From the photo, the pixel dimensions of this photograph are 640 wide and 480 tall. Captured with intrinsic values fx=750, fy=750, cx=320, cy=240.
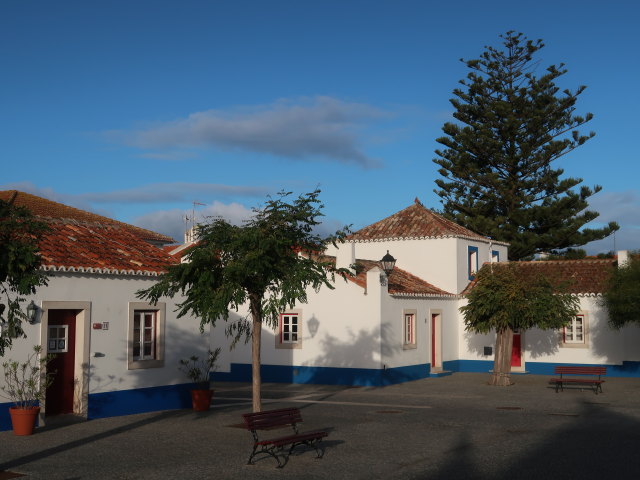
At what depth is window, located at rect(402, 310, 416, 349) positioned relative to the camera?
82.3 ft

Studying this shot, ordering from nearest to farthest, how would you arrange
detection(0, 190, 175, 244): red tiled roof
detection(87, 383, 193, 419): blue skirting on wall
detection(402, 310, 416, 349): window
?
1. detection(87, 383, 193, 419): blue skirting on wall
2. detection(402, 310, 416, 349): window
3. detection(0, 190, 175, 244): red tiled roof

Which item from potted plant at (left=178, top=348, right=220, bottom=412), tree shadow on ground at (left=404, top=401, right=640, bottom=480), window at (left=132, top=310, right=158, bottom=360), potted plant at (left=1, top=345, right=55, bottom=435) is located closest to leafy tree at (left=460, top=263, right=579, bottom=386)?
tree shadow on ground at (left=404, top=401, right=640, bottom=480)

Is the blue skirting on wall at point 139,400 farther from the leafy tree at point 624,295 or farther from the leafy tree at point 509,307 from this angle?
the leafy tree at point 624,295

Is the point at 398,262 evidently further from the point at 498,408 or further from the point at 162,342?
the point at 162,342

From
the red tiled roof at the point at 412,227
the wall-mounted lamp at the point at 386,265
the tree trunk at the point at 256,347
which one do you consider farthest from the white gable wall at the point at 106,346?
the red tiled roof at the point at 412,227

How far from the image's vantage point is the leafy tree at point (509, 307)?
22.7 meters

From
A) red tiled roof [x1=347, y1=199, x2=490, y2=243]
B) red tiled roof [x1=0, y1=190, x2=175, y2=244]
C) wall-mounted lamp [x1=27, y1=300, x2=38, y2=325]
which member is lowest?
wall-mounted lamp [x1=27, y1=300, x2=38, y2=325]

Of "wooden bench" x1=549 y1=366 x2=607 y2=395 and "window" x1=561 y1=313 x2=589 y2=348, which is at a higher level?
"window" x1=561 y1=313 x2=589 y2=348

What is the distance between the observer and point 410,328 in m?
25.5

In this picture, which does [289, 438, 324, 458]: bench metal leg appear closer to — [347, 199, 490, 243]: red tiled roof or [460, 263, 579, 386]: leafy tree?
[460, 263, 579, 386]: leafy tree

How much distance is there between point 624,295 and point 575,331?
424 cm

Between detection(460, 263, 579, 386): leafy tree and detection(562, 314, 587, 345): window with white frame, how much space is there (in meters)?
2.83

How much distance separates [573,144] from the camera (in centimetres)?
4194

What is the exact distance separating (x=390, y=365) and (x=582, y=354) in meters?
7.44
